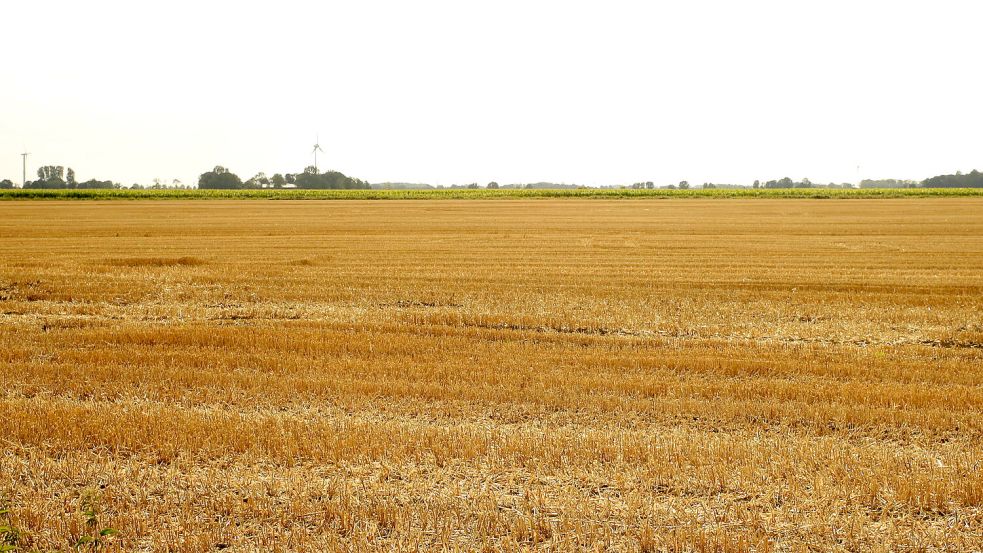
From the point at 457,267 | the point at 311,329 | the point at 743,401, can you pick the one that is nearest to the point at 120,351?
the point at 311,329

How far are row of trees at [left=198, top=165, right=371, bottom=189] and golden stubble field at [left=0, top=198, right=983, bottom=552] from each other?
154m

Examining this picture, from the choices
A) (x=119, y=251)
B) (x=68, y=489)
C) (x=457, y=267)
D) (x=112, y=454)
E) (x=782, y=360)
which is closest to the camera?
(x=68, y=489)

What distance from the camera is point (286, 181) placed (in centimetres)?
17912

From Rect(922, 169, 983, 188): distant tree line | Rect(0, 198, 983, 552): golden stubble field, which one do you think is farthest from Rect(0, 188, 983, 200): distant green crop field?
Rect(0, 198, 983, 552): golden stubble field

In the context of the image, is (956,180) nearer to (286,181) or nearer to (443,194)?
(443,194)

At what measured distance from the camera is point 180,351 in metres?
12.3

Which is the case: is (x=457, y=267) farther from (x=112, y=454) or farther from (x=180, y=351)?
(x=112, y=454)

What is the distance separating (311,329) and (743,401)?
8.18 m

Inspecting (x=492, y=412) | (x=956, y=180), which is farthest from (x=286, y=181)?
(x=492, y=412)

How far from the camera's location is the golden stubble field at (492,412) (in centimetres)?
632

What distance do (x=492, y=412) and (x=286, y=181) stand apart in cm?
17831

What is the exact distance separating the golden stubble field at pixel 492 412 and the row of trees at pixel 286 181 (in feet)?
504

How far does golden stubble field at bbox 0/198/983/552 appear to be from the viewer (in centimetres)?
632

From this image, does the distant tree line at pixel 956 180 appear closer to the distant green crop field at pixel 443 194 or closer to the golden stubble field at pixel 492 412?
the distant green crop field at pixel 443 194
